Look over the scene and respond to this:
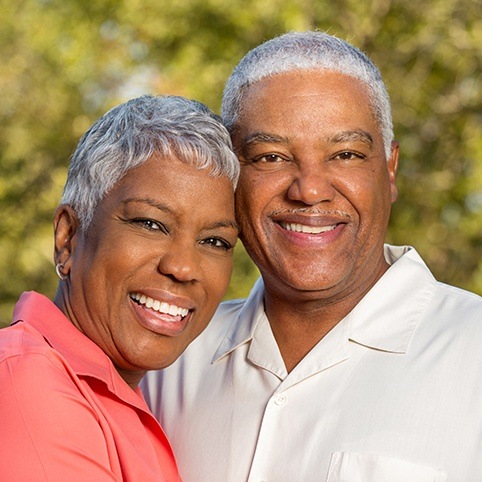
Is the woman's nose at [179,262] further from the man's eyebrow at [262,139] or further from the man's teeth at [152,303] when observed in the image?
the man's eyebrow at [262,139]

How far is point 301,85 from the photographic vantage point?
313 cm

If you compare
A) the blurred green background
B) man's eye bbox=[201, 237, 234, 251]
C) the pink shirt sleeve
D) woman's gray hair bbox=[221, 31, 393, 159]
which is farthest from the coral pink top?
the blurred green background

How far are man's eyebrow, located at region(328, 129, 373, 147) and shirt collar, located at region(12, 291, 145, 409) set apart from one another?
36.9 inches

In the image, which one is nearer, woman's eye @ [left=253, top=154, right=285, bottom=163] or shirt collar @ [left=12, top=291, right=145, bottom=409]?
shirt collar @ [left=12, top=291, right=145, bottom=409]

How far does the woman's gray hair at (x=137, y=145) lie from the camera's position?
9.07ft

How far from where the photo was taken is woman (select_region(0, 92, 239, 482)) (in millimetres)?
2709

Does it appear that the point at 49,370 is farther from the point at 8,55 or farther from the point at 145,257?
the point at 8,55

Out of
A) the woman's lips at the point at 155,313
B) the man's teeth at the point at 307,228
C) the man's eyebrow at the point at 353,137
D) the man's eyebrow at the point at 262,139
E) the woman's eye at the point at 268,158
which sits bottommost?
the woman's lips at the point at 155,313

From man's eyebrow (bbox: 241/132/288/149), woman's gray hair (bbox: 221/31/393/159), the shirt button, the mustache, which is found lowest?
the shirt button

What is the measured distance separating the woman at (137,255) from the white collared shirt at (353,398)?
0.92ft

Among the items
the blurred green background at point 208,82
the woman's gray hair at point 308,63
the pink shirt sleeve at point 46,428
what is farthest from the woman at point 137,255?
the blurred green background at point 208,82

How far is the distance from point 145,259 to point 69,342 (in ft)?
0.97

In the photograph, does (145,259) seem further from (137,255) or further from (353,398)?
(353,398)

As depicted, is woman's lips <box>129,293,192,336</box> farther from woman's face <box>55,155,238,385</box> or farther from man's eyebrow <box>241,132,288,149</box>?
man's eyebrow <box>241,132,288,149</box>
